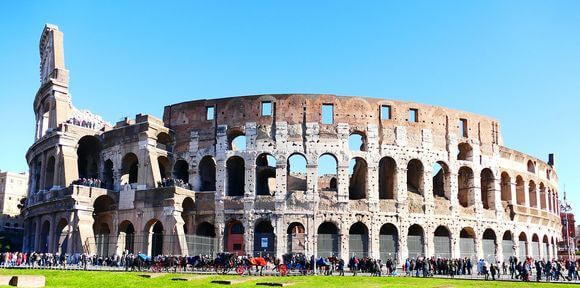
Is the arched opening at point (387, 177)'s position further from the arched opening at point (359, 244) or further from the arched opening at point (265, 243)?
the arched opening at point (265, 243)

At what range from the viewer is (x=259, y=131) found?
38500 millimetres

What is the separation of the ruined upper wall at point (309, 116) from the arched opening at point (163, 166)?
3.99ft

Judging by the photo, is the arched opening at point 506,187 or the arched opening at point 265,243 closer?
the arched opening at point 265,243

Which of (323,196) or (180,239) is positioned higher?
(323,196)

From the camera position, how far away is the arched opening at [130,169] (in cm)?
4108

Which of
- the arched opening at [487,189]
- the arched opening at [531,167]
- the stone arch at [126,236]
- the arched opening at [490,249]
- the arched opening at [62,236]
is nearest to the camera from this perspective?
the arched opening at [62,236]

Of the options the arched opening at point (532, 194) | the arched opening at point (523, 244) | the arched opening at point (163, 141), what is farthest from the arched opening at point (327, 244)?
the arched opening at point (532, 194)

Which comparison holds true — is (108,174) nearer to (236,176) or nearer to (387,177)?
(236,176)

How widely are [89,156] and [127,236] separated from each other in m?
8.07

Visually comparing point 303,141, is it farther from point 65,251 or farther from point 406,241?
point 65,251

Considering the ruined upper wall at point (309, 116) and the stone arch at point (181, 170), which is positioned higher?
the ruined upper wall at point (309, 116)

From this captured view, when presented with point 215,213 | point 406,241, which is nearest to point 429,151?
point 406,241

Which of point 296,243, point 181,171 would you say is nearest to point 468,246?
point 296,243

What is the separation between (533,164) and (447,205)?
11.2 meters
